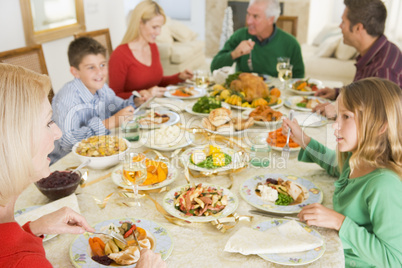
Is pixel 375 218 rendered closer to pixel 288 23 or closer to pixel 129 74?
pixel 129 74

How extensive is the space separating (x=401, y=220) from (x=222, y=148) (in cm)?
81

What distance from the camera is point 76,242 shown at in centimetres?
110

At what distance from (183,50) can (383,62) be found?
428 cm

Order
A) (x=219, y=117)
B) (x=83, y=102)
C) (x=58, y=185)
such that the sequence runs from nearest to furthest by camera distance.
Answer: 1. (x=58, y=185)
2. (x=219, y=117)
3. (x=83, y=102)

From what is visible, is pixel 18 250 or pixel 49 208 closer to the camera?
pixel 18 250

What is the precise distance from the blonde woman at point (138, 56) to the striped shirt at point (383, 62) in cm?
128

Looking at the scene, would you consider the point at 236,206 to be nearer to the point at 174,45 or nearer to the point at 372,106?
the point at 372,106

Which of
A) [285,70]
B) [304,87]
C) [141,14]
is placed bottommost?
[304,87]

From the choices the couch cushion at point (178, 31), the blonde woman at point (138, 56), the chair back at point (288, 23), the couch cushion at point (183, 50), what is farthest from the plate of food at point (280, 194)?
the couch cushion at point (178, 31)

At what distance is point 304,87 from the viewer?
2.77 meters

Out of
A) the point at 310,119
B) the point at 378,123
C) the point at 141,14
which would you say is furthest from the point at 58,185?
the point at 141,14

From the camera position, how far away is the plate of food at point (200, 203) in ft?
3.98

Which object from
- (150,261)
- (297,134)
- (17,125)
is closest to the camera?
(17,125)

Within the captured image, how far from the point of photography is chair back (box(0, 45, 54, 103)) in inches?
95.9
